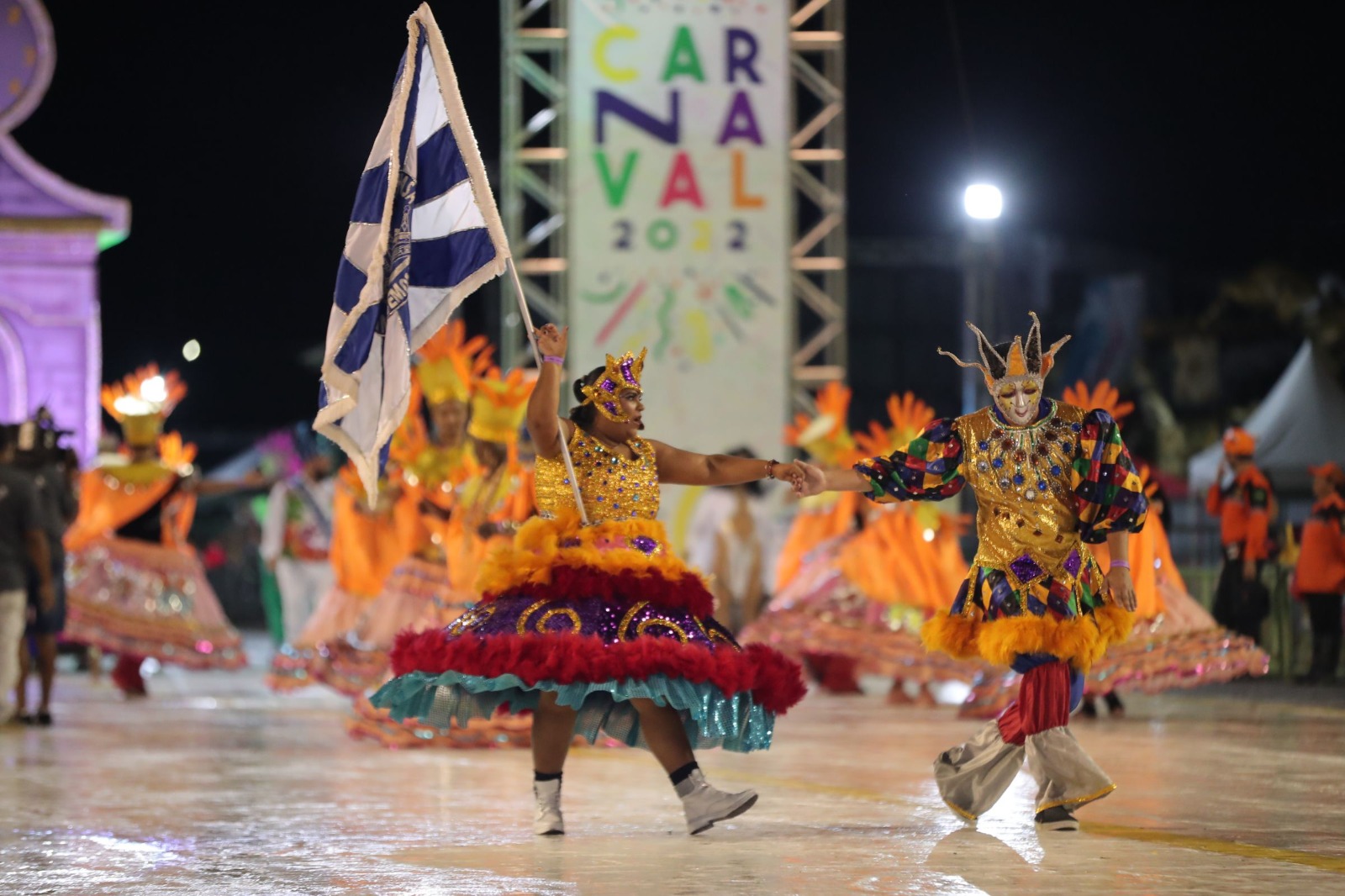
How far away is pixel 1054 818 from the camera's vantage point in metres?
6.68

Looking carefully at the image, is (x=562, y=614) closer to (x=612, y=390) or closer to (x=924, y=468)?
(x=612, y=390)

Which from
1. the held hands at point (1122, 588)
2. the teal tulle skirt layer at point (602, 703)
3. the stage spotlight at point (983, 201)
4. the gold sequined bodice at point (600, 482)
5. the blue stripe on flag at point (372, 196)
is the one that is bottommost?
the teal tulle skirt layer at point (602, 703)

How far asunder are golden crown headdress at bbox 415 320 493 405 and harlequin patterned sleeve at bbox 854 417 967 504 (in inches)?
159

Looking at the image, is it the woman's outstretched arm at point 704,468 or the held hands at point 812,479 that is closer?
the woman's outstretched arm at point 704,468

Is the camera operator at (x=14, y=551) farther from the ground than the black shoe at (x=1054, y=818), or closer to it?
farther from the ground

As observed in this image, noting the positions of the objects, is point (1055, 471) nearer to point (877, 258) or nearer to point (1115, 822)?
point (1115, 822)

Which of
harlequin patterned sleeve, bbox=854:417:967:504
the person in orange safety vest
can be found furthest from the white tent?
harlequin patterned sleeve, bbox=854:417:967:504

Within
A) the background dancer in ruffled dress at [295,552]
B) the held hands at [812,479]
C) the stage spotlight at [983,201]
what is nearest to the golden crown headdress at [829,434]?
the stage spotlight at [983,201]

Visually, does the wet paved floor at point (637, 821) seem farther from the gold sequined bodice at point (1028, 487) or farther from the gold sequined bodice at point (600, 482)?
the gold sequined bodice at point (600, 482)

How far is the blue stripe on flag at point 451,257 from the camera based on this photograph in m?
6.96

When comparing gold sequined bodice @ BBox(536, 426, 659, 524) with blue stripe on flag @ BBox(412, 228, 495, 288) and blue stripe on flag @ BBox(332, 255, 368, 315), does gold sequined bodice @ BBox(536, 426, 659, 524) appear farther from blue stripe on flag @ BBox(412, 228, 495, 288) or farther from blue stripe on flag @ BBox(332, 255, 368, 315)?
blue stripe on flag @ BBox(332, 255, 368, 315)

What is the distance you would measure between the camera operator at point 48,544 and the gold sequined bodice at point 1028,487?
6060 millimetres

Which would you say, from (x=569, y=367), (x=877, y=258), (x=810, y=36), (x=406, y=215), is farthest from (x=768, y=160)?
(x=877, y=258)

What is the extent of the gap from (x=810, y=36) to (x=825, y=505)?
13.8 ft
